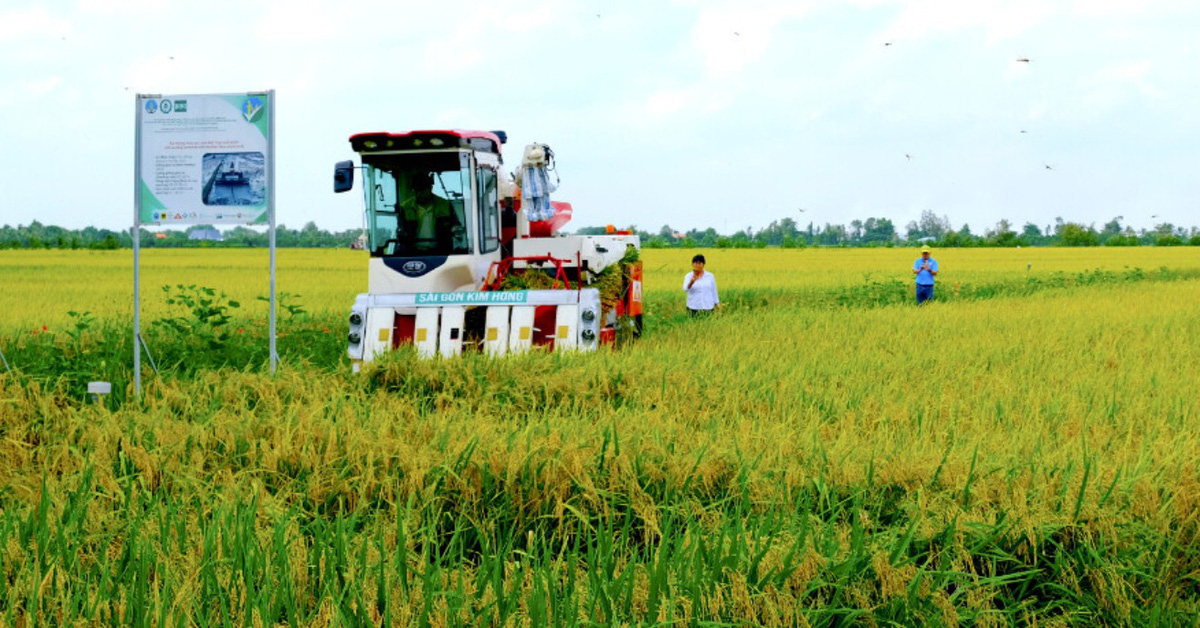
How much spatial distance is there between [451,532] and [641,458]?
0.92 meters

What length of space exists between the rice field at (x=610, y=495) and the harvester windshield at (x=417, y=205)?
2.81 m

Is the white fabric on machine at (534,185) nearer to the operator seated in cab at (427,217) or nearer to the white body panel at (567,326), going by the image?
the operator seated in cab at (427,217)

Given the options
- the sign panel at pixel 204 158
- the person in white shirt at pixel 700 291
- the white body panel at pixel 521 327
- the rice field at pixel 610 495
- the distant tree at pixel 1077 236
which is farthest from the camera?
the distant tree at pixel 1077 236

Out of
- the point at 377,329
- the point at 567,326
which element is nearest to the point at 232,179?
the point at 377,329

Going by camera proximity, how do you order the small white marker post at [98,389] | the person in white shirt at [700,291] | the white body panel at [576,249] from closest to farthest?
1. the small white marker post at [98,389]
2. the white body panel at [576,249]
3. the person in white shirt at [700,291]

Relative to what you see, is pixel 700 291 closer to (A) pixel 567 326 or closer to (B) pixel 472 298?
(A) pixel 567 326

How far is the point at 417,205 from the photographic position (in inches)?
390

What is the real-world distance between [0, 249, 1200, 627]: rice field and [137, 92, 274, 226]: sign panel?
4.65 ft

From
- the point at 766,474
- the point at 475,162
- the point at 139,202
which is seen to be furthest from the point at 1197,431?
the point at 139,202

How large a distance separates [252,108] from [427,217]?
2311 mm

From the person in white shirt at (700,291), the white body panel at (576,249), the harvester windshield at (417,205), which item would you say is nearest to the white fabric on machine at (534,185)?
the white body panel at (576,249)

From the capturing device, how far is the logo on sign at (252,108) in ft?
26.1

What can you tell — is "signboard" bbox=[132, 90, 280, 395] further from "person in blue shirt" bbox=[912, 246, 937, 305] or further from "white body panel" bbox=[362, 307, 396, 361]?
"person in blue shirt" bbox=[912, 246, 937, 305]

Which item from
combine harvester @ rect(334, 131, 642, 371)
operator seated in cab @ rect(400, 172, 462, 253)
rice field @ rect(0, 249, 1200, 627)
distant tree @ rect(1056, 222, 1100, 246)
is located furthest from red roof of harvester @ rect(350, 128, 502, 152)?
distant tree @ rect(1056, 222, 1100, 246)
